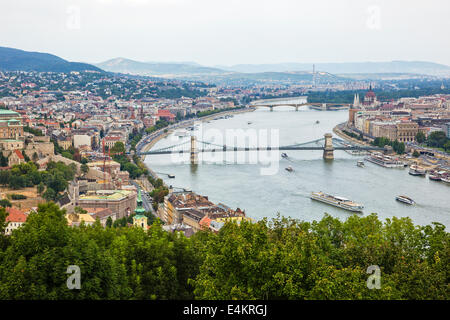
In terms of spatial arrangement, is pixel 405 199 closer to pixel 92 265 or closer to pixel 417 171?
pixel 417 171

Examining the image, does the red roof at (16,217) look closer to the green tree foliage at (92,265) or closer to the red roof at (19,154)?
the green tree foliage at (92,265)

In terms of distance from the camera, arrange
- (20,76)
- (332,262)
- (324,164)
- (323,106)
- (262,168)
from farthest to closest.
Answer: (20,76), (323,106), (324,164), (262,168), (332,262)

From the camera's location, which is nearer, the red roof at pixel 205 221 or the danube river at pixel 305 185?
the red roof at pixel 205 221

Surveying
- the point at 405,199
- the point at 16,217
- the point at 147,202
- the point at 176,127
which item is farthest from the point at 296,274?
the point at 176,127

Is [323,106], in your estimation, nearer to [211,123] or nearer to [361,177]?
[211,123]

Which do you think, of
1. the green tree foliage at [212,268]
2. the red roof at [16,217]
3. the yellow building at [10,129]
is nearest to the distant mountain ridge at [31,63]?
the yellow building at [10,129]
